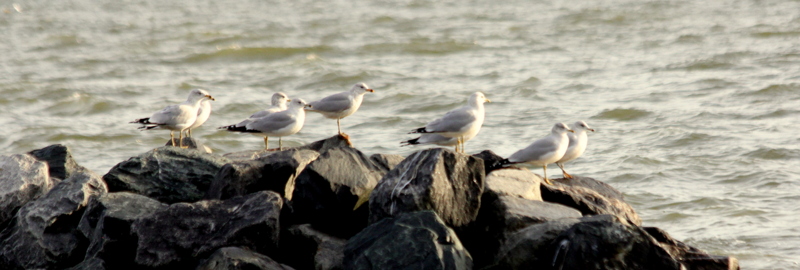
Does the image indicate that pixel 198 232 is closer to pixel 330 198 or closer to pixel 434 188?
pixel 330 198

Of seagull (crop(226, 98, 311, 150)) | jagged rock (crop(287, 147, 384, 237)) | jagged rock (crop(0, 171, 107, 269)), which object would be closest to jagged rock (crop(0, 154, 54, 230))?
jagged rock (crop(0, 171, 107, 269))

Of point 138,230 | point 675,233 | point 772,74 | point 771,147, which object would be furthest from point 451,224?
point 772,74

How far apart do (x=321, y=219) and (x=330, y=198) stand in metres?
0.15

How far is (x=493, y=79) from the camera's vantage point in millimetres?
17516

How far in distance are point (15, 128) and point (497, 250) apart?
10.5 meters

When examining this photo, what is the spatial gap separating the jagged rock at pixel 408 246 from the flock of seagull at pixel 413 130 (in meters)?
1.93

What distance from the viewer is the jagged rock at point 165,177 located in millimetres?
7000

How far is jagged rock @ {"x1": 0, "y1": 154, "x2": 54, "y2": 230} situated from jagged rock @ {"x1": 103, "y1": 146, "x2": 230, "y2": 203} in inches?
19.3

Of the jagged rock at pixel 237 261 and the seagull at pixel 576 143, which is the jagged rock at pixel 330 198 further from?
the seagull at pixel 576 143

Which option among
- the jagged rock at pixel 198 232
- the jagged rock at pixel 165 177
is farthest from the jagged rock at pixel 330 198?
the jagged rock at pixel 165 177

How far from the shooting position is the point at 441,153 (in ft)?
20.0

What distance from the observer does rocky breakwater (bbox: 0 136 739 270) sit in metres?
5.50

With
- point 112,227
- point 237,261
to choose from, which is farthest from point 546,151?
point 112,227

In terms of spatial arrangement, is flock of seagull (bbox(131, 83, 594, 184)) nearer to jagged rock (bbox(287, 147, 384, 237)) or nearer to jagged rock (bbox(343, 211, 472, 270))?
jagged rock (bbox(287, 147, 384, 237))
